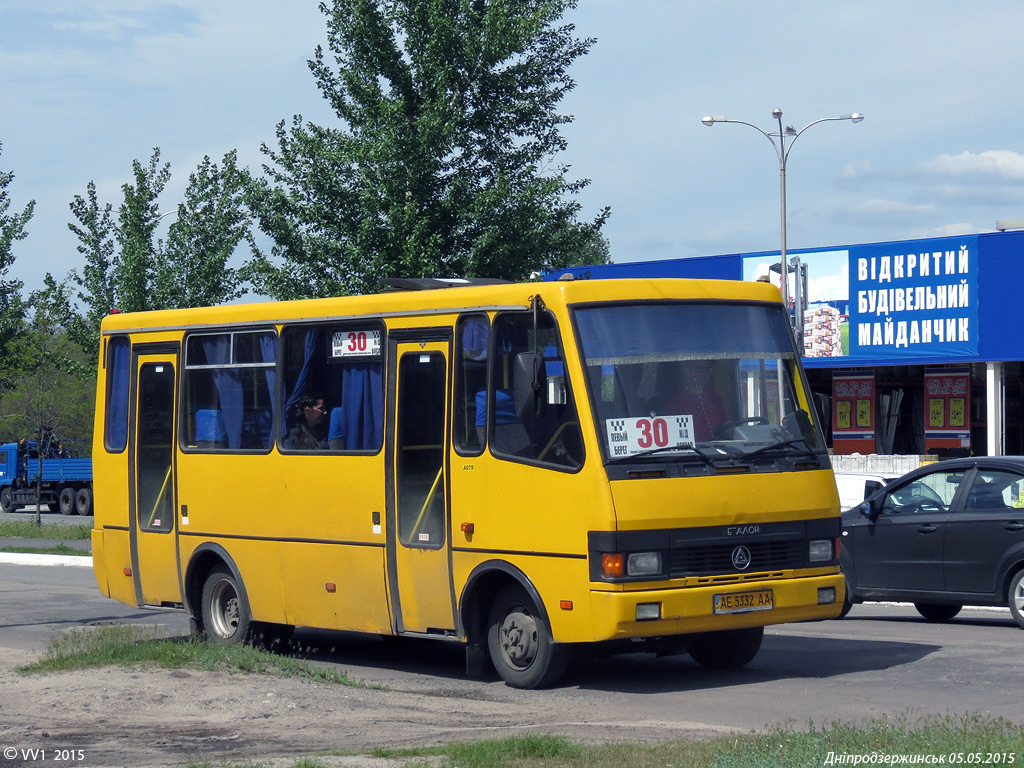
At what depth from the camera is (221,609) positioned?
1338 cm

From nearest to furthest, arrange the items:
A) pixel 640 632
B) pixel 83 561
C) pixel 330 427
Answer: pixel 640 632 → pixel 330 427 → pixel 83 561

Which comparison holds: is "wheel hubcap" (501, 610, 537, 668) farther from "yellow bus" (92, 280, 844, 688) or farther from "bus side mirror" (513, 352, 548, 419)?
"bus side mirror" (513, 352, 548, 419)

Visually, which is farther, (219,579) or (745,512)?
(219,579)

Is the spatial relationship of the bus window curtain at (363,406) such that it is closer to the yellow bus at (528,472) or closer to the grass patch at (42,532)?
the yellow bus at (528,472)

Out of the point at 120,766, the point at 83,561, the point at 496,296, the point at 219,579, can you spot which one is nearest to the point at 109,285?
the point at 83,561

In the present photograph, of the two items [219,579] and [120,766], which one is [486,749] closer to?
[120,766]

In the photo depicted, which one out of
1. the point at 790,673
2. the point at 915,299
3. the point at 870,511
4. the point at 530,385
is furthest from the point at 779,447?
the point at 915,299

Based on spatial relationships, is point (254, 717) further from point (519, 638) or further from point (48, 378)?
point (48, 378)

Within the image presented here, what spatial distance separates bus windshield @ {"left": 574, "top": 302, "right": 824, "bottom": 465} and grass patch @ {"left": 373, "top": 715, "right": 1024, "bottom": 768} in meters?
2.62

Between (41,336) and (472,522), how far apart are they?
26.3 m

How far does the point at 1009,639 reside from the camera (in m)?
12.9

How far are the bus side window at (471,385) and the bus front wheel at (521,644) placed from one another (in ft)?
3.71

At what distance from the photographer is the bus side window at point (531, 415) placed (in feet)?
→ 33.0

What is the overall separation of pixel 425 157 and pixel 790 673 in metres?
11.6
